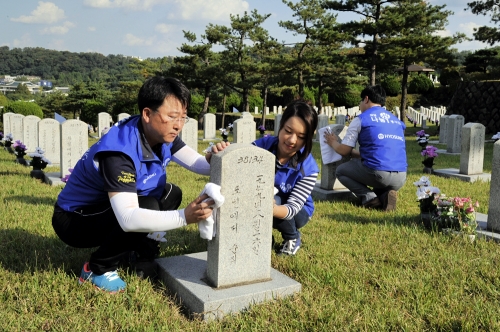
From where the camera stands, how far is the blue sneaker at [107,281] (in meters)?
2.87

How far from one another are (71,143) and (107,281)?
5.26 metres

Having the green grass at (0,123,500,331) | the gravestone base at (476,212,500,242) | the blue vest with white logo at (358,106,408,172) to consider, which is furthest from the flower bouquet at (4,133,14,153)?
the gravestone base at (476,212,500,242)

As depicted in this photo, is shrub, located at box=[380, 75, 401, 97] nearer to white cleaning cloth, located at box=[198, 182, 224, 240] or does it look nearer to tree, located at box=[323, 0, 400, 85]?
tree, located at box=[323, 0, 400, 85]

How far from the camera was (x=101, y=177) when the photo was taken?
9.10ft

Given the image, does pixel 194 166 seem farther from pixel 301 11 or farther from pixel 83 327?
pixel 301 11

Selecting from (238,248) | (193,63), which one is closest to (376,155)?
(238,248)

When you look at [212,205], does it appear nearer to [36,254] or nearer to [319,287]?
[319,287]

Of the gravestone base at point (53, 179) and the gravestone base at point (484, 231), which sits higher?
the gravestone base at point (484, 231)

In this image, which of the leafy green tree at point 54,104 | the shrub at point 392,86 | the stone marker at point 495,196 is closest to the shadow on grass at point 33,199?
the stone marker at point 495,196

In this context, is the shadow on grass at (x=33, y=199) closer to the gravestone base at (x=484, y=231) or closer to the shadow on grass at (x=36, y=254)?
the shadow on grass at (x=36, y=254)

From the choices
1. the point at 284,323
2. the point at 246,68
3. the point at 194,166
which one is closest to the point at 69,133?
the point at 194,166

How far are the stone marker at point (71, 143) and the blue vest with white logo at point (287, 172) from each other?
481 cm

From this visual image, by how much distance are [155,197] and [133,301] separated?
707 millimetres

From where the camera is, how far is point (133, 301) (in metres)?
2.76
